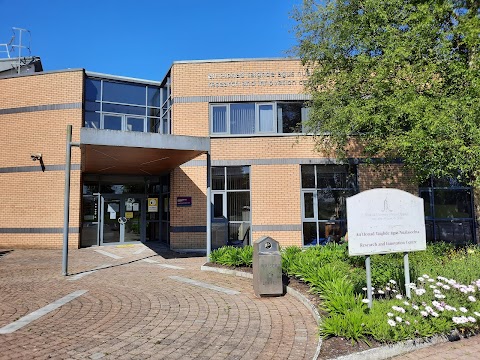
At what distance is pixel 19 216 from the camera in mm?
14867

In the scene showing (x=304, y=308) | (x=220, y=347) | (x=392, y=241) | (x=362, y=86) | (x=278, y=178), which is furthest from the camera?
(x=278, y=178)

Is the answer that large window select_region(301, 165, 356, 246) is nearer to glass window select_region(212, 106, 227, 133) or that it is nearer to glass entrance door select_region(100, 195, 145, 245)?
glass window select_region(212, 106, 227, 133)

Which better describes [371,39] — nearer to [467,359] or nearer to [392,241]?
[392,241]

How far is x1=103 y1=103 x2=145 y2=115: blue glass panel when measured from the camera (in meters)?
16.2

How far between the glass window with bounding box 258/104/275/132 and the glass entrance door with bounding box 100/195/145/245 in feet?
23.7

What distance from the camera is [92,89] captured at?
16.0 metres

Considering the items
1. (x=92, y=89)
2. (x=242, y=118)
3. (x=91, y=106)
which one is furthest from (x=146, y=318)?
(x=92, y=89)

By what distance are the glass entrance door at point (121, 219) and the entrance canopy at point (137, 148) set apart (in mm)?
3437

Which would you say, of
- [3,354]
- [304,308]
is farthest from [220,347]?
[3,354]

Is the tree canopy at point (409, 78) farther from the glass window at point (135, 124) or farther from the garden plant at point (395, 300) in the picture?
the glass window at point (135, 124)

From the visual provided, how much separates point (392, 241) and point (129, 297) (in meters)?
4.98

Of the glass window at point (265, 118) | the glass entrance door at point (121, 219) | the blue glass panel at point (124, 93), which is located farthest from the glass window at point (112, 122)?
the glass window at point (265, 118)

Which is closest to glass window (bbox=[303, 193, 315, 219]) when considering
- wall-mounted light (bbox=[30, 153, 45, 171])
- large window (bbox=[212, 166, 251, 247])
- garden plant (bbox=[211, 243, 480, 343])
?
large window (bbox=[212, 166, 251, 247])

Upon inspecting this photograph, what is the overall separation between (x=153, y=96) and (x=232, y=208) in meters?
7.49
